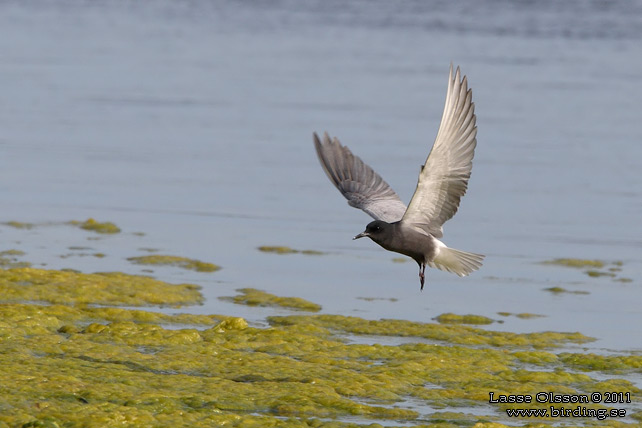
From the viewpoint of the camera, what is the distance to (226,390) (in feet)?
24.5

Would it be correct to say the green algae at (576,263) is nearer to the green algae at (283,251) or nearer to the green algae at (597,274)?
the green algae at (597,274)

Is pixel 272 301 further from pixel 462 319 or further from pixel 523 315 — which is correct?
pixel 523 315

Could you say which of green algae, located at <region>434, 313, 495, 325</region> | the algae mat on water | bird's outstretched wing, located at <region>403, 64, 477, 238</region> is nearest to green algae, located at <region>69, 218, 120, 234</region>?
the algae mat on water

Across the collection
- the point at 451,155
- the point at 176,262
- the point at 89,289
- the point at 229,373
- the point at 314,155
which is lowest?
the point at 229,373

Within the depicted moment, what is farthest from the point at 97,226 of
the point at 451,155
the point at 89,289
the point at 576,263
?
the point at 451,155

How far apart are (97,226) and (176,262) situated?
5.39 ft

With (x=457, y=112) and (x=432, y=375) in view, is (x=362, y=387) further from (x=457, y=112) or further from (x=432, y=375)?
(x=457, y=112)

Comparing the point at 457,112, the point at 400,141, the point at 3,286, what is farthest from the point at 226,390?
the point at 400,141

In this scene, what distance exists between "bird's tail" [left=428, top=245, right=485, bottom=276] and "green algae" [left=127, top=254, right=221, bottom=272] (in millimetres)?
3076

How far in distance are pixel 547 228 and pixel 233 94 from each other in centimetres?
1050

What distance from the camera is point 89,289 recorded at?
1039 centimetres

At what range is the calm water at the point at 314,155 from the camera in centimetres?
1157

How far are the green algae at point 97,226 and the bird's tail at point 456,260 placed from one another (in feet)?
15.9

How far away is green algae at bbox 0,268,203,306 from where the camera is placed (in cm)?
1009
